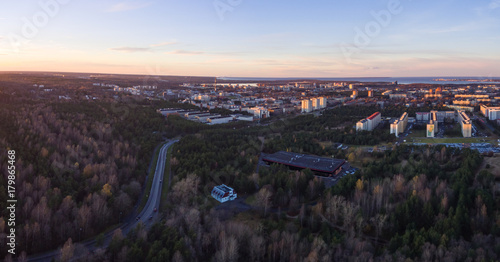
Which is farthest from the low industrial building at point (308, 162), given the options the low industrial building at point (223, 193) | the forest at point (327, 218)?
the low industrial building at point (223, 193)

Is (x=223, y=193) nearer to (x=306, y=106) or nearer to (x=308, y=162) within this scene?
(x=308, y=162)

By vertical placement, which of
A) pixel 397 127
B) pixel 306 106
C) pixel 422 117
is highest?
pixel 306 106

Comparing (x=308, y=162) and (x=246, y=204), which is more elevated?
(x=308, y=162)

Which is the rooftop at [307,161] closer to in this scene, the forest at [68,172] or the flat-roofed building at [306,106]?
the forest at [68,172]

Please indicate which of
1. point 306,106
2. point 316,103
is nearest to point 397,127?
point 306,106

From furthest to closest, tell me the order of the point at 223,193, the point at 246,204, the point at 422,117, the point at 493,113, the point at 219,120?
1. the point at 422,117
2. the point at 219,120
3. the point at 493,113
4. the point at 223,193
5. the point at 246,204
